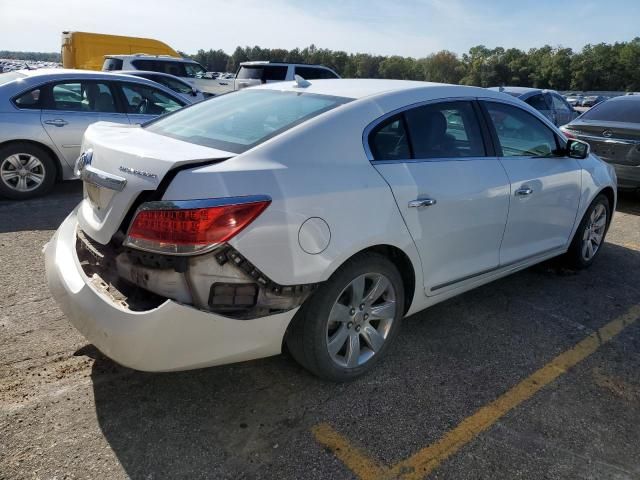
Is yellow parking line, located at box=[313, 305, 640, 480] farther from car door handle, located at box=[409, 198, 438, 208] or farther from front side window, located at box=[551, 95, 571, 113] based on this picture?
front side window, located at box=[551, 95, 571, 113]

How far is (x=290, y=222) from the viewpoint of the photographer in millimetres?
2291

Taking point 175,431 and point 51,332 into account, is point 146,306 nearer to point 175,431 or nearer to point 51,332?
point 175,431

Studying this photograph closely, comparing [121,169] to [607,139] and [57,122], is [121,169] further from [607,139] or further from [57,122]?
[607,139]

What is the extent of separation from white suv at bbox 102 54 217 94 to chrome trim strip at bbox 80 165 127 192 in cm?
1409

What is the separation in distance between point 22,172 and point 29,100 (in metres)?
0.88

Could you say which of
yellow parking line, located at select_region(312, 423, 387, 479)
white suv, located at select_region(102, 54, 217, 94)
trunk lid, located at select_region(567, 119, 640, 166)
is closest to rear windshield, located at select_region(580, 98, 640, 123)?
trunk lid, located at select_region(567, 119, 640, 166)

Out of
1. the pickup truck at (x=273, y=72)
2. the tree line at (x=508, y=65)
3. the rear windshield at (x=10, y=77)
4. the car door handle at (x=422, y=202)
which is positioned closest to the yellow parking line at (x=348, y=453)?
the car door handle at (x=422, y=202)

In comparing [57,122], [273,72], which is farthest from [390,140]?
[273,72]

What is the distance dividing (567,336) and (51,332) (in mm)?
3343

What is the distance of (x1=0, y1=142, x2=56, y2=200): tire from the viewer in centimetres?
609

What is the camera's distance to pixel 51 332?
10.5 feet

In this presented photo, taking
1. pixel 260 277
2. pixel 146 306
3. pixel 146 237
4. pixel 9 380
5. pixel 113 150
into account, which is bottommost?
pixel 9 380

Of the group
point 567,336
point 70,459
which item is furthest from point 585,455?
point 70,459

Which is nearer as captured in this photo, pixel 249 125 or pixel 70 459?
pixel 70 459
